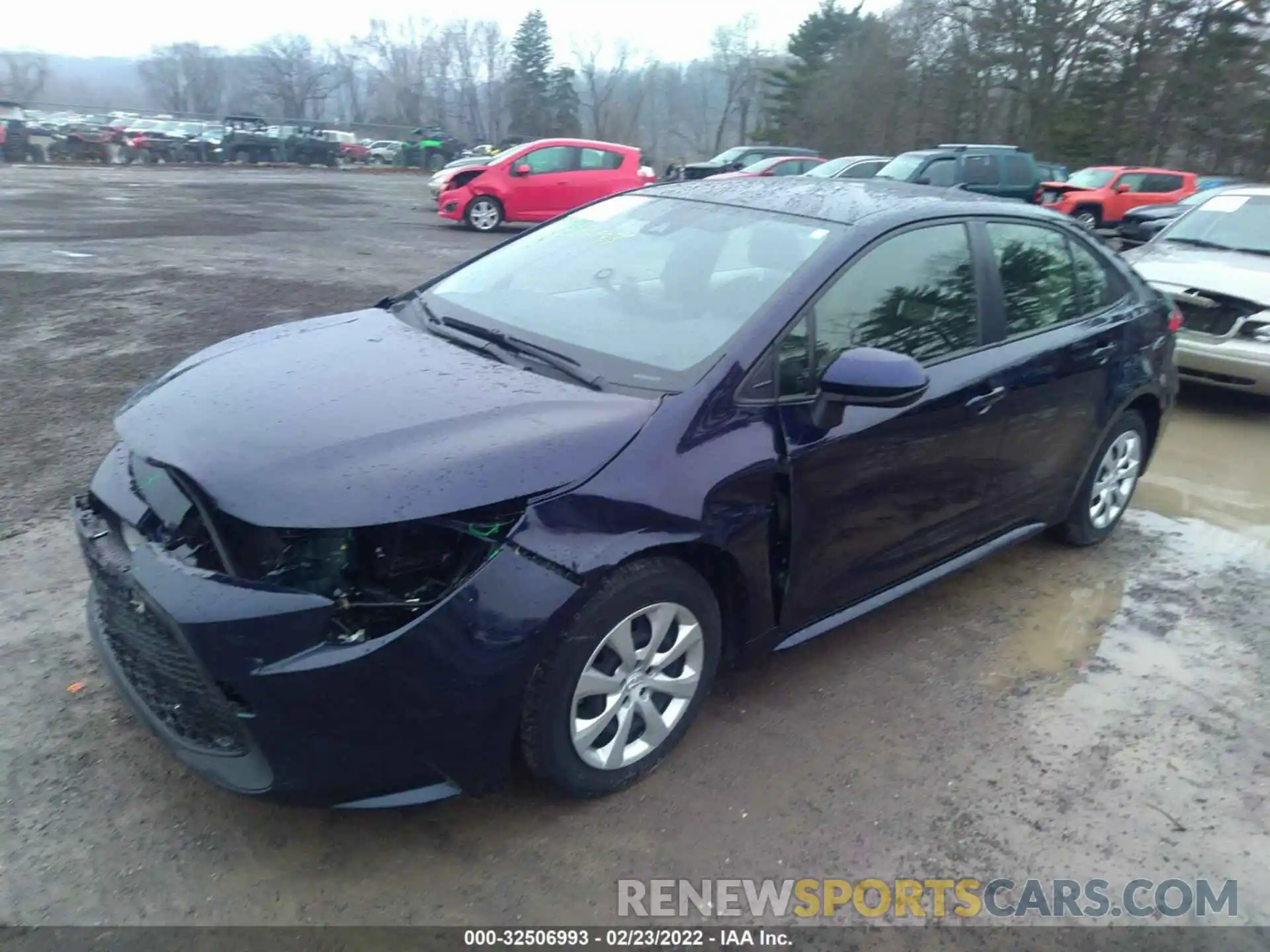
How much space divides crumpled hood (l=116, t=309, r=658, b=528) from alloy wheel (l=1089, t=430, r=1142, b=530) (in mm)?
2847

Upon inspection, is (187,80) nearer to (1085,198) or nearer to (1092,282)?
(1085,198)

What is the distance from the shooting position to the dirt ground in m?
2.49

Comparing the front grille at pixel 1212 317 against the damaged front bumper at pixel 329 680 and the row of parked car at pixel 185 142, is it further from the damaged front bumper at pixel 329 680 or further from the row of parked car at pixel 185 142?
→ the row of parked car at pixel 185 142

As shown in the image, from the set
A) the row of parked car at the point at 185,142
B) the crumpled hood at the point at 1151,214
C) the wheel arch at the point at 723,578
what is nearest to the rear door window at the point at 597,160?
the crumpled hood at the point at 1151,214

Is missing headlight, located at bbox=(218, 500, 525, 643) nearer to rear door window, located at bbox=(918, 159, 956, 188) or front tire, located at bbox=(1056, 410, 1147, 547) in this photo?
front tire, located at bbox=(1056, 410, 1147, 547)

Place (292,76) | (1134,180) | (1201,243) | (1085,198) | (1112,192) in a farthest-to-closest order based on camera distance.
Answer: (292,76) < (1134,180) < (1112,192) < (1085,198) < (1201,243)

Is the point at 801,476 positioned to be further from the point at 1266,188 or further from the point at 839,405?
the point at 1266,188

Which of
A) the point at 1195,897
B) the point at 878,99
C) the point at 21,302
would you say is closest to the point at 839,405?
the point at 1195,897

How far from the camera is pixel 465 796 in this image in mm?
2537

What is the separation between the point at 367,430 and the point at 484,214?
15235 mm

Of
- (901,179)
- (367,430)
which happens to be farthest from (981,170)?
(367,430)

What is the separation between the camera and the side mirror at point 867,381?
2.89 m

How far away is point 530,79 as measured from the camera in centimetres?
6969

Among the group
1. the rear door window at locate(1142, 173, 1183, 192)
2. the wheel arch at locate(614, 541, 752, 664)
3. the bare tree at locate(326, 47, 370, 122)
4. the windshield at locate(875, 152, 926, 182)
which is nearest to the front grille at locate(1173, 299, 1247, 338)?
the wheel arch at locate(614, 541, 752, 664)
